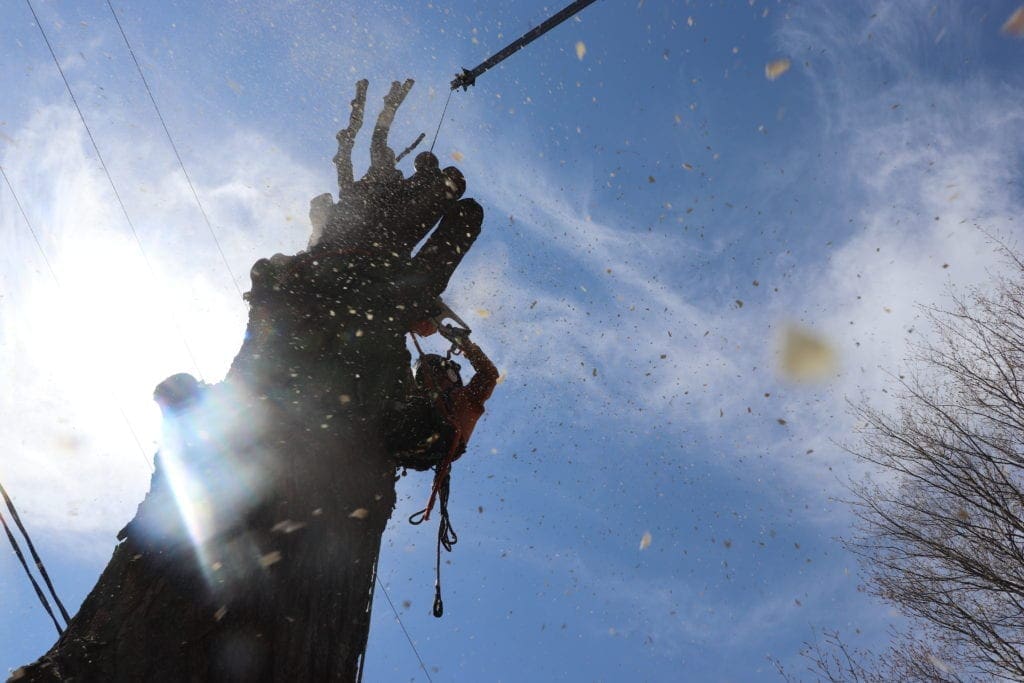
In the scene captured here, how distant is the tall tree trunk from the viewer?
5.98 ft

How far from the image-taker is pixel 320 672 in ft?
6.44

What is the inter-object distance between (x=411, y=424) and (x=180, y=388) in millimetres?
1024

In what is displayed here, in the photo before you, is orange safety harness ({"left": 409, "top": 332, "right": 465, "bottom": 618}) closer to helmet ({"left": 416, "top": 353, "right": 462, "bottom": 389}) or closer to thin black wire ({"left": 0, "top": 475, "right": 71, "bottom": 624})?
helmet ({"left": 416, "top": 353, "right": 462, "bottom": 389})

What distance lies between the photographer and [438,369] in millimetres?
3955

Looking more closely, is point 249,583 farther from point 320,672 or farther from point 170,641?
point 320,672

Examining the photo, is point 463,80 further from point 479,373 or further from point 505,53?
point 479,373

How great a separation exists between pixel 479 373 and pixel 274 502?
1929mm

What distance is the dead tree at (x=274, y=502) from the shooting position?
72.2 inches

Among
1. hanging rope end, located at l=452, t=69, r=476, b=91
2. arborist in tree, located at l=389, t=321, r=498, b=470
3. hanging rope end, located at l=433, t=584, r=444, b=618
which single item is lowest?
hanging rope end, located at l=433, t=584, r=444, b=618

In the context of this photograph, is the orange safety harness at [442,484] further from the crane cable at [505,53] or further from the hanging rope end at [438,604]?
the crane cable at [505,53]

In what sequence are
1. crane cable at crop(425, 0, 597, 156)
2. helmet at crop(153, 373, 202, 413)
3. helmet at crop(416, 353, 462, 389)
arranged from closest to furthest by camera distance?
helmet at crop(153, 373, 202, 413) < helmet at crop(416, 353, 462, 389) < crane cable at crop(425, 0, 597, 156)

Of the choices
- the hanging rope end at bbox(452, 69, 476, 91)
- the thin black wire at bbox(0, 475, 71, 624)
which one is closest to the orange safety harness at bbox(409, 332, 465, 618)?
the thin black wire at bbox(0, 475, 71, 624)

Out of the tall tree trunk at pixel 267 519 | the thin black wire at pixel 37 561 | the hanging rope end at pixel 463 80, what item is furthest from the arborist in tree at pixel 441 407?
the hanging rope end at pixel 463 80

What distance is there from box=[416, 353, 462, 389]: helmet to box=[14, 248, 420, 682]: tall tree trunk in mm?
673
